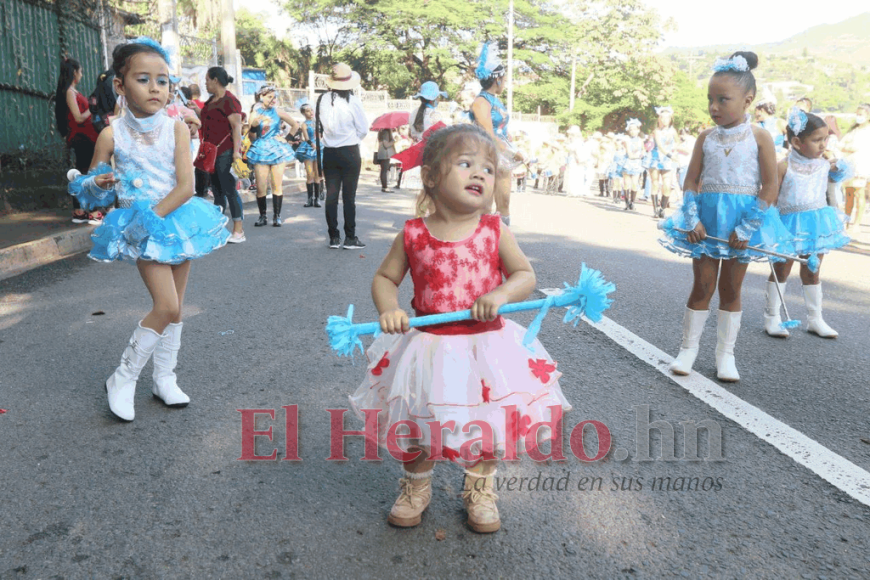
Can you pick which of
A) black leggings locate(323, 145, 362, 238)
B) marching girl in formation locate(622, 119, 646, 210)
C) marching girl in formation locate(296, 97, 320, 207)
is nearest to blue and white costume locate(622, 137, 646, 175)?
marching girl in formation locate(622, 119, 646, 210)

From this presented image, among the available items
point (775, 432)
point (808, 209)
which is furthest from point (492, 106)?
point (775, 432)

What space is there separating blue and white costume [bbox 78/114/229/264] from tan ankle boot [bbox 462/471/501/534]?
5.85ft

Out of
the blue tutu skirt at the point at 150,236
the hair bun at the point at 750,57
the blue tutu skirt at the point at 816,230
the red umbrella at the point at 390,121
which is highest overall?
the red umbrella at the point at 390,121

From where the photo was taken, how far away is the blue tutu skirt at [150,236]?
348 centimetres

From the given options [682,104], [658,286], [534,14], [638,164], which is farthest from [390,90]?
[658,286]

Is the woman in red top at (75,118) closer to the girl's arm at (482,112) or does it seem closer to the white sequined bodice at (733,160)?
the girl's arm at (482,112)

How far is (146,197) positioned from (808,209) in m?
4.61

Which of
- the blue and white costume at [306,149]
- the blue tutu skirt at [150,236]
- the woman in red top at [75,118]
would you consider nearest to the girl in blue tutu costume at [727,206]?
the blue tutu skirt at [150,236]

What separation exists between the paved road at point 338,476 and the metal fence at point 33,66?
6.20 m

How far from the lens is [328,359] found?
14.8 feet

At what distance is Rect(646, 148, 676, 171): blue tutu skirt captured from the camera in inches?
553

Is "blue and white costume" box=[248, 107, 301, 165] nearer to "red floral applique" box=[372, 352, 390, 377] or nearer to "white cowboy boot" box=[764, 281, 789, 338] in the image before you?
"white cowboy boot" box=[764, 281, 789, 338]

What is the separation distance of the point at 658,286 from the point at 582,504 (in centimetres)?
454

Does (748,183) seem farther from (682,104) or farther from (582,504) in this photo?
(682,104)
